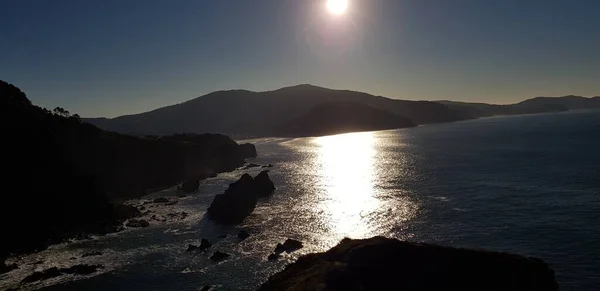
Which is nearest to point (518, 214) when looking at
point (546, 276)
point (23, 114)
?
point (546, 276)

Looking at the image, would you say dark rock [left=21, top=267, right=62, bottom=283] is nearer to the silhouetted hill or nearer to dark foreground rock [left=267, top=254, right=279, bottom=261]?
the silhouetted hill

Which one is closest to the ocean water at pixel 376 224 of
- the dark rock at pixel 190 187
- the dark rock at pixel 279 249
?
the dark rock at pixel 279 249

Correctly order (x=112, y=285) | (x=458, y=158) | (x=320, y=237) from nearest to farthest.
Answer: (x=112, y=285) → (x=320, y=237) → (x=458, y=158)

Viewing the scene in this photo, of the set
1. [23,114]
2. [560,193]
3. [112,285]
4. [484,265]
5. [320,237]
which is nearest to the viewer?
[484,265]

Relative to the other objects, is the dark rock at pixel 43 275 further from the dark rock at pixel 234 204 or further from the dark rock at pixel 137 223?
the dark rock at pixel 234 204

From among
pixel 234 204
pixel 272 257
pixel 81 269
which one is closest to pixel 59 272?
pixel 81 269

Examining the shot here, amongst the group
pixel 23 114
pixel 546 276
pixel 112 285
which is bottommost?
pixel 112 285

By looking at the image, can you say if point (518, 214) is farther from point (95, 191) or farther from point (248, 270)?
point (95, 191)

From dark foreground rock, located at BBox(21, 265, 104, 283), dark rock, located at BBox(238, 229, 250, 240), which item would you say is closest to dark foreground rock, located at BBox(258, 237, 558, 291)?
dark rock, located at BBox(238, 229, 250, 240)
